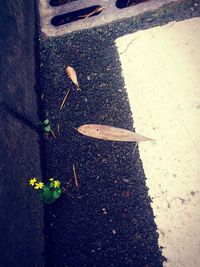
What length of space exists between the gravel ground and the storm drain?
61mm

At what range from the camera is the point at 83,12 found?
2.32m

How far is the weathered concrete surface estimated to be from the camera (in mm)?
1367

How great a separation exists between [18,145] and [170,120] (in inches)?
34.8

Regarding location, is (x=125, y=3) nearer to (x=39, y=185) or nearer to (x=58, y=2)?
(x=58, y=2)

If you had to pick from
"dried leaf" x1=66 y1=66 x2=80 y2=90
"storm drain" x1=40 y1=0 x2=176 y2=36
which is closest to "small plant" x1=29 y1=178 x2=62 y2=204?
"dried leaf" x1=66 y1=66 x2=80 y2=90

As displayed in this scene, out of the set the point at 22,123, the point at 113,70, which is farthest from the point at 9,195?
the point at 113,70

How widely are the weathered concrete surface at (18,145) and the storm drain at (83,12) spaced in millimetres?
260

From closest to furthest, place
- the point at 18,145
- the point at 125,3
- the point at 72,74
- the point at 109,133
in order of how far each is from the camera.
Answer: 1. the point at 18,145
2. the point at 109,133
3. the point at 72,74
4. the point at 125,3

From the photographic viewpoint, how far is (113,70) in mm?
2035

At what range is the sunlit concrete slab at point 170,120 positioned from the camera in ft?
5.04

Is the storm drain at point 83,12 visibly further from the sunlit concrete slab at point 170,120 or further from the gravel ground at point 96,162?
the sunlit concrete slab at point 170,120

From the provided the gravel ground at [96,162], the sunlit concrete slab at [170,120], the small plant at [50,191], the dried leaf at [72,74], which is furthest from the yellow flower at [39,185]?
the dried leaf at [72,74]

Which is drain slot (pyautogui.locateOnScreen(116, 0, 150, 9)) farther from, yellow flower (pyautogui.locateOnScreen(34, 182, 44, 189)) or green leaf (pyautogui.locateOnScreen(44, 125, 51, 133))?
yellow flower (pyautogui.locateOnScreen(34, 182, 44, 189))

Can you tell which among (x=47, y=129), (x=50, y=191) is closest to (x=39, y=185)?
(x=50, y=191)
